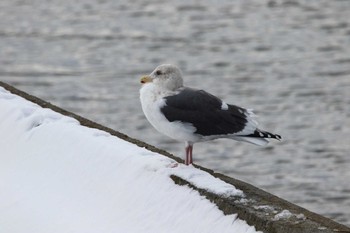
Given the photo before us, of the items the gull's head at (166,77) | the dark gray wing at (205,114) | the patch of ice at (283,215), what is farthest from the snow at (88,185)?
the gull's head at (166,77)

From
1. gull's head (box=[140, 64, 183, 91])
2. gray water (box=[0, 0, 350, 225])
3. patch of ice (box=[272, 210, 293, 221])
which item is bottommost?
gray water (box=[0, 0, 350, 225])

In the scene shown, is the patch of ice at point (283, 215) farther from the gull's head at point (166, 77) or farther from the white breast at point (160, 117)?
the gull's head at point (166, 77)

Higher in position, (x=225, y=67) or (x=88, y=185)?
(x=88, y=185)

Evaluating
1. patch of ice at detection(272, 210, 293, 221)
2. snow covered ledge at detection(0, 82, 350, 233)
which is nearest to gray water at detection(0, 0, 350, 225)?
snow covered ledge at detection(0, 82, 350, 233)

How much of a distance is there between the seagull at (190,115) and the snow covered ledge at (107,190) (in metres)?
0.18

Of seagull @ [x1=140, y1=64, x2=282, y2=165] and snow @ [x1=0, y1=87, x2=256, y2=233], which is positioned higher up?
seagull @ [x1=140, y1=64, x2=282, y2=165]

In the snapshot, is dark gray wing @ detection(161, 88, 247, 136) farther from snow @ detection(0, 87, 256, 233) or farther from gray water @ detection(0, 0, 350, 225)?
gray water @ detection(0, 0, 350, 225)

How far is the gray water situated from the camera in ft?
40.2

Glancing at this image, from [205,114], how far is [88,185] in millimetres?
762

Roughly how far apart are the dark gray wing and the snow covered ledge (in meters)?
0.24

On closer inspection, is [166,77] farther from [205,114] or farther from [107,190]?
[107,190]

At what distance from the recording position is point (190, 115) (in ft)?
19.7

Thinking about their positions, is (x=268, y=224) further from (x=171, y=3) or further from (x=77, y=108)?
(x=171, y=3)

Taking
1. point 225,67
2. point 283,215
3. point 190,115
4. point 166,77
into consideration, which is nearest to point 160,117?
point 190,115
